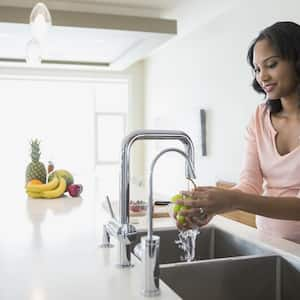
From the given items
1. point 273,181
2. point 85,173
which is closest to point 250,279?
point 273,181

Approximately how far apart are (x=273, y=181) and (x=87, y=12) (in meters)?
3.02

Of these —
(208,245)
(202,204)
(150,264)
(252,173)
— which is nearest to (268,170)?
(252,173)

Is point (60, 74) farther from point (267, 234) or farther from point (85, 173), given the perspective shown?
point (267, 234)

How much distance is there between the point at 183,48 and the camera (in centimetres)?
515

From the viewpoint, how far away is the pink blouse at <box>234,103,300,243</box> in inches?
55.3

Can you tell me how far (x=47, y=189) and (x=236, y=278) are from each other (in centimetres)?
150

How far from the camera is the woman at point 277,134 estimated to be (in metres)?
1.34

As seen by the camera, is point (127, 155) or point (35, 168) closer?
point (127, 155)

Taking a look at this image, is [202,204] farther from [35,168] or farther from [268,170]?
[35,168]

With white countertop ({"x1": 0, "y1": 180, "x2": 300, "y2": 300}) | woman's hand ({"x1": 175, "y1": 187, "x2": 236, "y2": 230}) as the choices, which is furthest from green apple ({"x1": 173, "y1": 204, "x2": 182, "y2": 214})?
white countertop ({"x1": 0, "y1": 180, "x2": 300, "y2": 300})

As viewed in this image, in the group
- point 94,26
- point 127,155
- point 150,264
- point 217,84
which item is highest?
point 94,26

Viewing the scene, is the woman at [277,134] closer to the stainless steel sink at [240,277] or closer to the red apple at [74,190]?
the stainless steel sink at [240,277]

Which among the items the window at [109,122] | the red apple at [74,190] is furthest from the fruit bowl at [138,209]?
the window at [109,122]

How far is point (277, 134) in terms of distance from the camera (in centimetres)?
147
